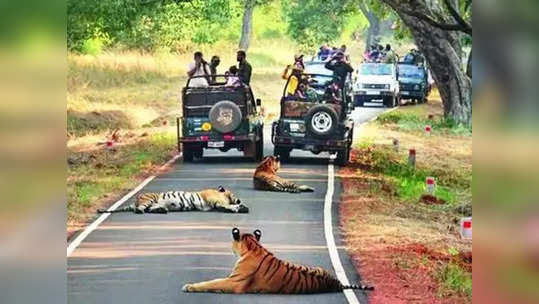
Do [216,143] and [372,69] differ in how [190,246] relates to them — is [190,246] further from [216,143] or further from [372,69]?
[372,69]

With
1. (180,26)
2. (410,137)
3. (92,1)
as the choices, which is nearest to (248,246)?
(180,26)

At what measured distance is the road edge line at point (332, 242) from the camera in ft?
22.3

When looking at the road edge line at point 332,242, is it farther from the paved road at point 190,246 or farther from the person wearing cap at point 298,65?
the person wearing cap at point 298,65

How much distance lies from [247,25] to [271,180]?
1327 mm

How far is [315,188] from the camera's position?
27.5ft

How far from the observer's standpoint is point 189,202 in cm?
777

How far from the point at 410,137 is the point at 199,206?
503 centimetres

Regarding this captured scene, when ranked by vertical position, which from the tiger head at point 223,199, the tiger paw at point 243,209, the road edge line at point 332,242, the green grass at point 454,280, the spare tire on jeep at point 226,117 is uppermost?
the spare tire on jeep at point 226,117

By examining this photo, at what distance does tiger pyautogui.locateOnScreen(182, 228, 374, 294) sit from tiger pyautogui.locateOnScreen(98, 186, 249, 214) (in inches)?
25.1

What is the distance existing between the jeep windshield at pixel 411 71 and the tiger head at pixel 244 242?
18.0 feet

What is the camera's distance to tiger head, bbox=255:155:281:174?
8353 millimetres

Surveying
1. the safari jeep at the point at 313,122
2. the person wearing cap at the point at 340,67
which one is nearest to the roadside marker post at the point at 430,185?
the safari jeep at the point at 313,122

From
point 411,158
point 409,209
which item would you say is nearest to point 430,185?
point 409,209
